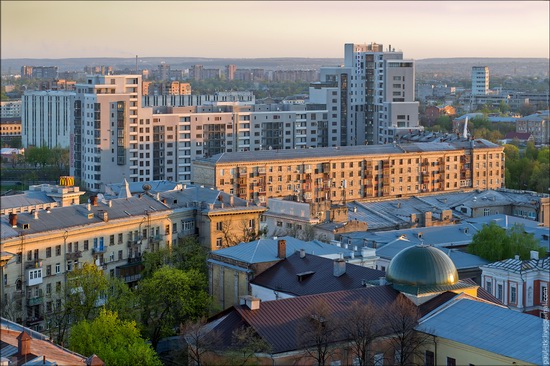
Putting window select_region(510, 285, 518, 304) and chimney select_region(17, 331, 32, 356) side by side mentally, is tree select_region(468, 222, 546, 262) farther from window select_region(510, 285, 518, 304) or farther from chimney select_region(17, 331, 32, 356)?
chimney select_region(17, 331, 32, 356)

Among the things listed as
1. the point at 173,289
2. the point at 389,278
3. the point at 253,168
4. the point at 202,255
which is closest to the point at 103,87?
the point at 253,168

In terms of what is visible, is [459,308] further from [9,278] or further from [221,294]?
[9,278]

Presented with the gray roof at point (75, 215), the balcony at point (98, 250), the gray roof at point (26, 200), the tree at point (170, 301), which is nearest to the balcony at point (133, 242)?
the gray roof at point (75, 215)

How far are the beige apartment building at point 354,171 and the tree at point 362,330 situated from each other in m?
35.5

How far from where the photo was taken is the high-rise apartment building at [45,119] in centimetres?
11681

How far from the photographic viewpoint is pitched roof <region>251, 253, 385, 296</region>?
34812 mm

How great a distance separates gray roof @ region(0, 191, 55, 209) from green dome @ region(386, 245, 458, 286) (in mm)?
22128

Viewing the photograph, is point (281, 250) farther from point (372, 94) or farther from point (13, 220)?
point (372, 94)

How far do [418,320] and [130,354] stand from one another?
7442mm

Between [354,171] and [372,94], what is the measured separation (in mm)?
24255

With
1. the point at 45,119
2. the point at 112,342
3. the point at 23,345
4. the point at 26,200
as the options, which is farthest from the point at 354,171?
the point at 45,119

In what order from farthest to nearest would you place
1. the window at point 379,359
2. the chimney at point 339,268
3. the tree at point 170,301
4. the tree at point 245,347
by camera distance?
the tree at point 170,301
the chimney at point 339,268
the window at point 379,359
the tree at point 245,347

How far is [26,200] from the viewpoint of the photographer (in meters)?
51.0

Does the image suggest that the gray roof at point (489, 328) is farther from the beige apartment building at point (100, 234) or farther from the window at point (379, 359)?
the beige apartment building at point (100, 234)
